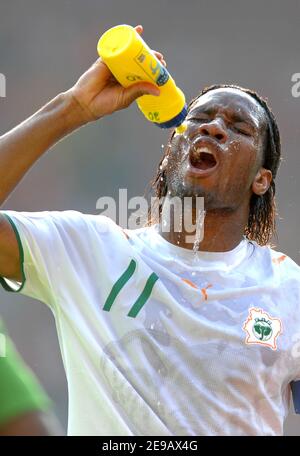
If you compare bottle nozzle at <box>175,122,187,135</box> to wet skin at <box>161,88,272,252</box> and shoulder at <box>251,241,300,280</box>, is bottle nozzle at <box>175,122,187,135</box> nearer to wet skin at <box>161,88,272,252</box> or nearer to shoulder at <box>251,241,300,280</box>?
wet skin at <box>161,88,272,252</box>

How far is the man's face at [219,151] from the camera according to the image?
3354mm

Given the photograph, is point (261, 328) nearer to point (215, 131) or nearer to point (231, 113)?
point (215, 131)

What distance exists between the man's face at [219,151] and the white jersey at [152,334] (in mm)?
326

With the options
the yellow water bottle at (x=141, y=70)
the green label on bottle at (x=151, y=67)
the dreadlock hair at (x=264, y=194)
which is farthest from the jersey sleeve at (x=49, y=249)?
the dreadlock hair at (x=264, y=194)

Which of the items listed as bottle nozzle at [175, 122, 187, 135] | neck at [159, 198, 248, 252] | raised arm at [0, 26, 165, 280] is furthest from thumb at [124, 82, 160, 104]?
neck at [159, 198, 248, 252]

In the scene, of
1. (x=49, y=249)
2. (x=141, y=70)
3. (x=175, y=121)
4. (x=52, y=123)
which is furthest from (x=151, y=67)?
(x=49, y=249)

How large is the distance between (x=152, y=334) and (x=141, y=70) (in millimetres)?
811

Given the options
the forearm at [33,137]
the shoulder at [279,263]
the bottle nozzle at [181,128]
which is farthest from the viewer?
the shoulder at [279,263]

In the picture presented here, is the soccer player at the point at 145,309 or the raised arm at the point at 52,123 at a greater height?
the raised arm at the point at 52,123

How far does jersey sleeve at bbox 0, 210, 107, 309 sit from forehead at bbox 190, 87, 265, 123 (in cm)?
73

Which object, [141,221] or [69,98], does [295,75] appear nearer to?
[141,221]

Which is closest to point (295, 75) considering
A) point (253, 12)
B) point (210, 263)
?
point (253, 12)

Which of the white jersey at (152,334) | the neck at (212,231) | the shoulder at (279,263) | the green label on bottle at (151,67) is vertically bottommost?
the white jersey at (152,334)

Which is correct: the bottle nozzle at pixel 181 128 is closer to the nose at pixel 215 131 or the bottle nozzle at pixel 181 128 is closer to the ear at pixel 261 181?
the nose at pixel 215 131
